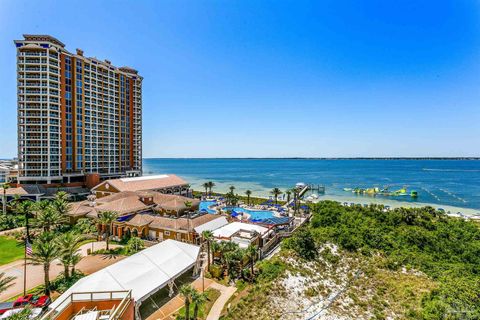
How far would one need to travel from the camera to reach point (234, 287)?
23.9 meters

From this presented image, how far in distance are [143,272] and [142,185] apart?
132ft

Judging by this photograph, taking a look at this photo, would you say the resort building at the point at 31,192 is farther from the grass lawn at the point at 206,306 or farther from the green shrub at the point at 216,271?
the grass lawn at the point at 206,306

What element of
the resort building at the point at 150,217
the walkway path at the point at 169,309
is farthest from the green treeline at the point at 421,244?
the walkway path at the point at 169,309

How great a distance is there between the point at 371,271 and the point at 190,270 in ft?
69.6

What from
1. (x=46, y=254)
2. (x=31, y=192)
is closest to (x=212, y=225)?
(x=46, y=254)

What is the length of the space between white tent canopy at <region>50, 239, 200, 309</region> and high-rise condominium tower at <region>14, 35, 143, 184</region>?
1925 inches

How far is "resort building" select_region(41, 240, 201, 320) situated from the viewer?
530 inches

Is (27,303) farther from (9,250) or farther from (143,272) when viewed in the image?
(9,250)

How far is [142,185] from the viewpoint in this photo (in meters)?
58.0

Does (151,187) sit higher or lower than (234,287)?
higher

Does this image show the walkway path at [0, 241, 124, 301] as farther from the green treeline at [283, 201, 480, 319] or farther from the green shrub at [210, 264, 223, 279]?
the green treeline at [283, 201, 480, 319]

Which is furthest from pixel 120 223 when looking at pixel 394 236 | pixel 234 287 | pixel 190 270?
pixel 394 236

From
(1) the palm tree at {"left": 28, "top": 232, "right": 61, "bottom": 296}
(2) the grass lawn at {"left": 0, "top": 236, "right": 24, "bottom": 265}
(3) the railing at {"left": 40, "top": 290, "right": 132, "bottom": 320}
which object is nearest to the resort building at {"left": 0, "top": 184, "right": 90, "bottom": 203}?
(2) the grass lawn at {"left": 0, "top": 236, "right": 24, "bottom": 265}

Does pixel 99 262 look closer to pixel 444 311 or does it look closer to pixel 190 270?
pixel 190 270
